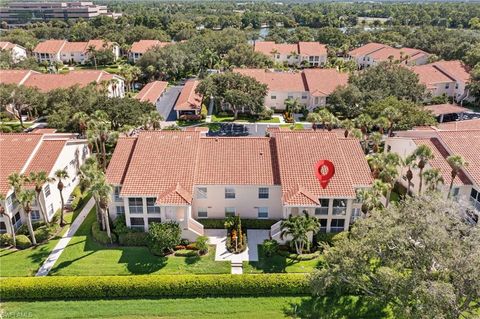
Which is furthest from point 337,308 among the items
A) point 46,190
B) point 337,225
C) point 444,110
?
point 444,110

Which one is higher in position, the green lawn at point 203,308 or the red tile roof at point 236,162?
the red tile roof at point 236,162

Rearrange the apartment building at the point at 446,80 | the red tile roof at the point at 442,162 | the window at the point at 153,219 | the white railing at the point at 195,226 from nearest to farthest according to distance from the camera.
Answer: the white railing at the point at 195,226
the window at the point at 153,219
the red tile roof at the point at 442,162
the apartment building at the point at 446,80

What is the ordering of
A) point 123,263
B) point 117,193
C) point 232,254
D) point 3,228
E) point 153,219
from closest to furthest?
point 123,263
point 232,254
point 153,219
point 3,228
point 117,193

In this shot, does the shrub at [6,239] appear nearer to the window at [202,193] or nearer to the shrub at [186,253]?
the shrub at [186,253]

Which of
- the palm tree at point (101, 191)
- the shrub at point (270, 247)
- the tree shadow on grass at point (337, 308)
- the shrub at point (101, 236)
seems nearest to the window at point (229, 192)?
the shrub at point (270, 247)

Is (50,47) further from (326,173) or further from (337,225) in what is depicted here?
(337,225)

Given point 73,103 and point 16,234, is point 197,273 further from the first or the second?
point 73,103

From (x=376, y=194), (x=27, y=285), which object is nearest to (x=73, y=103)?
(x=27, y=285)
